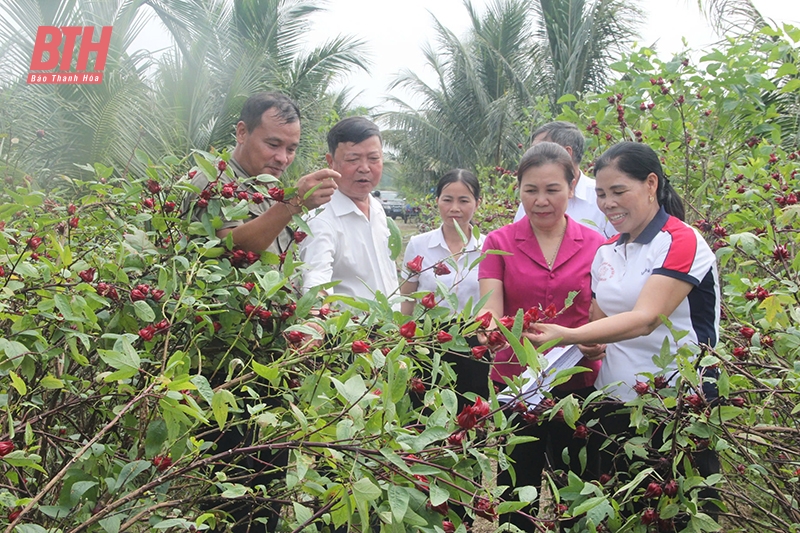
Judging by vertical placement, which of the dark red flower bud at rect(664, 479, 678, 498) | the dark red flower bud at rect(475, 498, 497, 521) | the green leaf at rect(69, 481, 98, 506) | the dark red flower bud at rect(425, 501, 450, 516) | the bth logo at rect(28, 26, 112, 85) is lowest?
the green leaf at rect(69, 481, 98, 506)

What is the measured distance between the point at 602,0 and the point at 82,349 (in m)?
16.6

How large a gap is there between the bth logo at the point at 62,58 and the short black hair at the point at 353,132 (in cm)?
702

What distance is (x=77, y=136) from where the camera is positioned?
8305 mm

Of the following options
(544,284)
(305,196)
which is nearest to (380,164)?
(544,284)

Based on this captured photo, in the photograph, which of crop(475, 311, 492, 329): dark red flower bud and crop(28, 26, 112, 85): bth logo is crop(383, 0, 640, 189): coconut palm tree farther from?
crop(475, 311, 492, 329): dark red flower bud

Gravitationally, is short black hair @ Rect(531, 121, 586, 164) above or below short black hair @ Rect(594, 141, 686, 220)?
above

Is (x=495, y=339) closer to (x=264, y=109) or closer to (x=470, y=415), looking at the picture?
(x=470, y=415)

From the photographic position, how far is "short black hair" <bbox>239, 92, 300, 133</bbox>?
2373 mm

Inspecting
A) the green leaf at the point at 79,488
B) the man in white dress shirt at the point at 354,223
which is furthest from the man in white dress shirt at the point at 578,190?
the green leaf at the point at 79,488

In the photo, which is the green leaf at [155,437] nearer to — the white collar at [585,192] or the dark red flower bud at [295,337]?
the dark red flower bud at [295,337]

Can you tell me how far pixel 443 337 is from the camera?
4.64 feet

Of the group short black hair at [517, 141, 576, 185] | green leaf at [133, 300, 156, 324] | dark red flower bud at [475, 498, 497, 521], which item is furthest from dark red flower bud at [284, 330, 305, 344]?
short black hair at [517, 141, 576, 185]

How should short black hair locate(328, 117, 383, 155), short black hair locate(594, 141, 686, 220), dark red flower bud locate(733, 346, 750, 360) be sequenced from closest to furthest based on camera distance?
dark red flower bud locate(733, 346, 750, 360) → short black hair locate(594, 141, 686, 220) → short black hair locate(328, 117, 383, 155)

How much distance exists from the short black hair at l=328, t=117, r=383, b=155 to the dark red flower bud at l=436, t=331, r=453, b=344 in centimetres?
139
